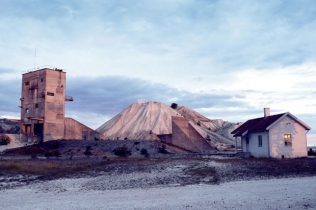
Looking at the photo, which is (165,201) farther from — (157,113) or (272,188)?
(157,113)

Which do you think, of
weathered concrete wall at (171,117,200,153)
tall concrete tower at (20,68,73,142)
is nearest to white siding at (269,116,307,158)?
weathered concrete wall at (171,117,200,153)

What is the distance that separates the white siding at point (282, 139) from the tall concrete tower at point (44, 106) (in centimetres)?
4755

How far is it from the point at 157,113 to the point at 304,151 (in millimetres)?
61550

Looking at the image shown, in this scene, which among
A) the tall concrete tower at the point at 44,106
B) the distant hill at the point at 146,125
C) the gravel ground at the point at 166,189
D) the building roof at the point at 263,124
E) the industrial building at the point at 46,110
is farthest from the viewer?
the distant hill at the point at 146,125

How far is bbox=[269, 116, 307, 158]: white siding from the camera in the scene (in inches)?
1222

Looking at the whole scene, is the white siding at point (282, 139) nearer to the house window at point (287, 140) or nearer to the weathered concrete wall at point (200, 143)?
the house window at point (287, 140)

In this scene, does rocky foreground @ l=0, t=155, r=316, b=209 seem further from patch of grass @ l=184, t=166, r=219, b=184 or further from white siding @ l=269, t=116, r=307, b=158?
white siding @ l=269, t=116, r=307, b=158

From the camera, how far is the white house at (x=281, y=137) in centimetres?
3100

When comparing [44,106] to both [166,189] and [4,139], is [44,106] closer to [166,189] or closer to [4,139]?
[4,139]

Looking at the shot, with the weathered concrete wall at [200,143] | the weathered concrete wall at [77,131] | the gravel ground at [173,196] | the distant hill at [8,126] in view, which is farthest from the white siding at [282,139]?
the distant hill at [8,126]

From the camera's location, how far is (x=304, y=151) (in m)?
32.0

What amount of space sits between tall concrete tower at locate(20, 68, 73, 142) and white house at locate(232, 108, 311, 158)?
4596cm

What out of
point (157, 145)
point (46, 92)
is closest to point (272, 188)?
point (157, 145)

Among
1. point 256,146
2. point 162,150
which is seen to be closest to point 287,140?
point 256,146
